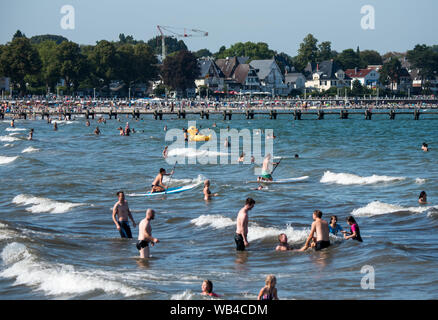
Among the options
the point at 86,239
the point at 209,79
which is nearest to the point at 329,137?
the point at 86,239

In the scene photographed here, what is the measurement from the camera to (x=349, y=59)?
596ft

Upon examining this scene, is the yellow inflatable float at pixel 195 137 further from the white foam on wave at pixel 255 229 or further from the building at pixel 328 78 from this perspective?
the building at pixel 328 78

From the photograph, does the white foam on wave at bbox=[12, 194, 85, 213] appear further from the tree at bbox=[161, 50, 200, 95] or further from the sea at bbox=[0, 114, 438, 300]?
the tree at bbox=[161, 50, 200, 95]

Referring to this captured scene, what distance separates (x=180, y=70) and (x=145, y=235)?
406ft

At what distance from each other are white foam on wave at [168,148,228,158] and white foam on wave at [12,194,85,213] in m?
19.7

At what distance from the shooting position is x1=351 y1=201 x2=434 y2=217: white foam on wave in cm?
2188

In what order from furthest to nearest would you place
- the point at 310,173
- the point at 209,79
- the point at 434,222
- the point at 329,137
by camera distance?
1. the point at 209,79
2. the point at 329,137
3. the point at 310,173
4. the point at 434,222

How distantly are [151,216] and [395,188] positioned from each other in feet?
53.9

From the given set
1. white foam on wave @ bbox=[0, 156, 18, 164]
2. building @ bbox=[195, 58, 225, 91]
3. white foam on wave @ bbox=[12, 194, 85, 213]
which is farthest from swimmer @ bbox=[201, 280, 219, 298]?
building @ bbox=[195, 58, 225, 91]

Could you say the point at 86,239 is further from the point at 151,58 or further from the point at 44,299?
the point at 151,58

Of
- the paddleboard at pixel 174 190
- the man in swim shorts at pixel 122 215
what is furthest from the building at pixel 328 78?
the man in swim shorts at pixel 122 215

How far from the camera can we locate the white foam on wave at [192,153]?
44531 mm

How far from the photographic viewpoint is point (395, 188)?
28.1 m

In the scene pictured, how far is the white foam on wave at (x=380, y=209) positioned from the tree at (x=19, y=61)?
111m
